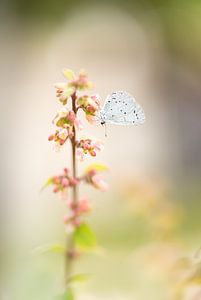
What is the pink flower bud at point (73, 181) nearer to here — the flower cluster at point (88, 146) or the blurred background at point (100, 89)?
the flower cluster at point (88, 146)

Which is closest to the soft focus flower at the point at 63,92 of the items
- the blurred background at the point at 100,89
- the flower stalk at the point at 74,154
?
the flower stalk at the point at 74,154

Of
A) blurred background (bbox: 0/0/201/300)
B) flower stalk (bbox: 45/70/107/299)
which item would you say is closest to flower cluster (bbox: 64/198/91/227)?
flower stalk (bbox: 45/70/107/299)

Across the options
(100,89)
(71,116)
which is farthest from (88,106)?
(100,89)

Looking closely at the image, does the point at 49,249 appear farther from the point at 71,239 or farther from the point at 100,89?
the point at 100,89

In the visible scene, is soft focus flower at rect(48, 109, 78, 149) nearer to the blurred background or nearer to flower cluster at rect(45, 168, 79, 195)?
flower cluster at rect(45, 168, 79, 195)

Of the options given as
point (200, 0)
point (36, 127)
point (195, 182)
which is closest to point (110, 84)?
point (36, 127)

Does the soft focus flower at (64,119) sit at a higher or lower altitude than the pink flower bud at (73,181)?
higher
